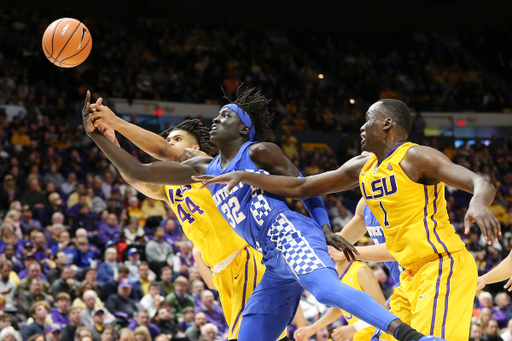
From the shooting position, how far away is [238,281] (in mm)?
4914

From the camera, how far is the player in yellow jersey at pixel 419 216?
363 cm

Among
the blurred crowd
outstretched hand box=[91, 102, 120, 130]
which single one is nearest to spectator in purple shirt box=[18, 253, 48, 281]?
outstretched hand box=[91, 102, 120, 130]

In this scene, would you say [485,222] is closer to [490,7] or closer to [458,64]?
[458,64]

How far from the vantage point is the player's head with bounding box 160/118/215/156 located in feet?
19.2

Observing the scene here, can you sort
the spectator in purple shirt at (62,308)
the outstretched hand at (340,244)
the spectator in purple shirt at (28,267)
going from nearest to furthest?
the outstretched hand at (340,244)
the spectator in purple shirt at (62,308)
the spectator in purple shirt at (28,267)

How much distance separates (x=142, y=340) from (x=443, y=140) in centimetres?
1509

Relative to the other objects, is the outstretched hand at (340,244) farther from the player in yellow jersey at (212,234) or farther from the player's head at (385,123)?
the player in yellow jersey at (212,234)

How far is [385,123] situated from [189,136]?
8.20ft

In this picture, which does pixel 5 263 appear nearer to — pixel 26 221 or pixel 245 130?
pixel 26 221

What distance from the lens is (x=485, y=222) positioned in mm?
3072

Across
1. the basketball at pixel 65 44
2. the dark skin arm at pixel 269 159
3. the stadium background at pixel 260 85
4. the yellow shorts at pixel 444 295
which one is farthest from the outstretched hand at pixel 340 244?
the stadium background at pixel 260 85

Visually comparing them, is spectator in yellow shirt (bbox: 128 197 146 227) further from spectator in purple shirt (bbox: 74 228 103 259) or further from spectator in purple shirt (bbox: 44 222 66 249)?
spectator in purple shirt (bbox: 44 222 66 249)

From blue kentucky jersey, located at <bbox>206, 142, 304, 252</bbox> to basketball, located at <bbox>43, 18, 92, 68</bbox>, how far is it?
2.03 meters

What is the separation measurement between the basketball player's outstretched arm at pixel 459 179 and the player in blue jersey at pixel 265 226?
0.74 meters
